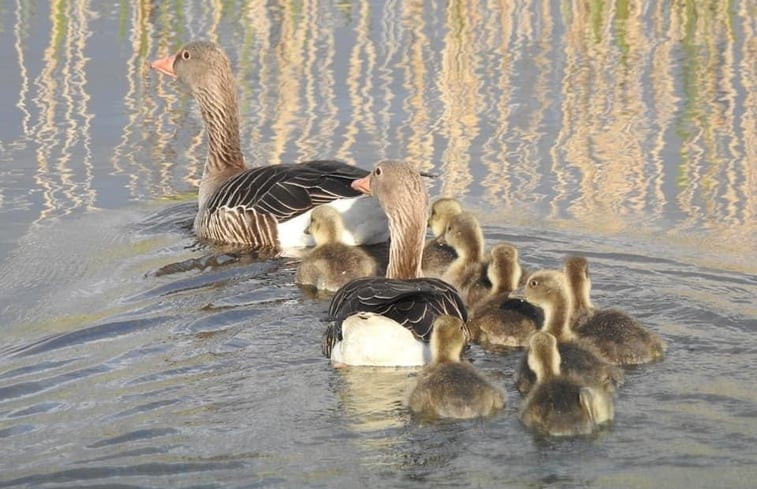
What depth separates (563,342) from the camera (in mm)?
9156

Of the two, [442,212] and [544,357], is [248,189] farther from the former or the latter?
[544,357]

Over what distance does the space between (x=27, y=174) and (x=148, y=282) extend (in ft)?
11.6

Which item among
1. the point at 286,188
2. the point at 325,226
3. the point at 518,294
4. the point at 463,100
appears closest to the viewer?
the point at 518,294

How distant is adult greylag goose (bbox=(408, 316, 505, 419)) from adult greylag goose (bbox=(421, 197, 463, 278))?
2.90 metres

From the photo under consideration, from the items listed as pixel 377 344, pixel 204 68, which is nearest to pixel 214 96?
pixel 204 68

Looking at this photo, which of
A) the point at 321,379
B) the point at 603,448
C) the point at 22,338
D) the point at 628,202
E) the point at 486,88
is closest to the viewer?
the point at 603,448

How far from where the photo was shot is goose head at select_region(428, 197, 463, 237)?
11672 mm

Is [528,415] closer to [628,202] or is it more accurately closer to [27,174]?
[628,202]

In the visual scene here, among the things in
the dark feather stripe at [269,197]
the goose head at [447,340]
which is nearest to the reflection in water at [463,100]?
the dark feather stripe at [269,197]

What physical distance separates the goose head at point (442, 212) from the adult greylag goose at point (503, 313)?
1.30 m

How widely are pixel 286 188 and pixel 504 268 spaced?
332 cm

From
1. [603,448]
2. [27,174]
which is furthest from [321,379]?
[27,174]

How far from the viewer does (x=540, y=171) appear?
546 inches

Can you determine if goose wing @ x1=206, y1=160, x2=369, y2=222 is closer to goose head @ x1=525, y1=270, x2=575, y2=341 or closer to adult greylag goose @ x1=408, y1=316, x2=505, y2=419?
goose head @ x1=525, y1=270, x2=575, y2=341
